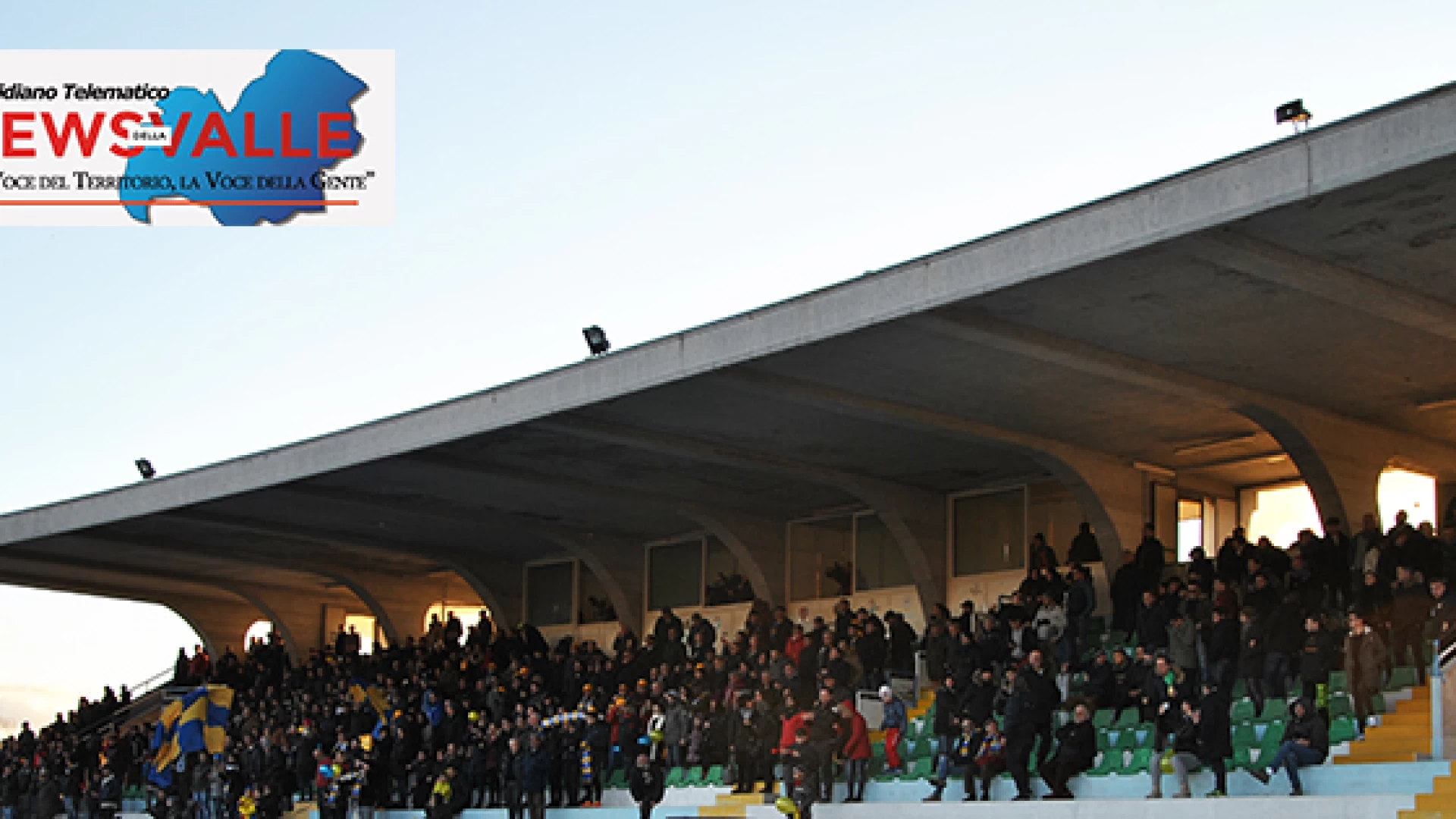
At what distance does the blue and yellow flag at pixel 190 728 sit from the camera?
27.4 meters

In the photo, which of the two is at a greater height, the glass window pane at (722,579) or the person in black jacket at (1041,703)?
the glass window pane at (722,579)

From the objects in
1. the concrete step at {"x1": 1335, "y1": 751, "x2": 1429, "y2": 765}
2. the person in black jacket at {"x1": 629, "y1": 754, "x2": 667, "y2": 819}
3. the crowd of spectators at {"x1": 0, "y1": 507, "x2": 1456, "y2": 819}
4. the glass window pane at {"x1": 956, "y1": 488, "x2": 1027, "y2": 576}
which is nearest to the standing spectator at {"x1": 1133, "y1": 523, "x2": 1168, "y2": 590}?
the crowd of spectators at {"x1": 0, "y1": 507, "x2": 1456, "y2": 819}

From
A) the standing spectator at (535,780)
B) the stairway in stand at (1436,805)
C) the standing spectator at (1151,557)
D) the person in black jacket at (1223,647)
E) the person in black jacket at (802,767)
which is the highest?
the standing spectator at (1151,557)

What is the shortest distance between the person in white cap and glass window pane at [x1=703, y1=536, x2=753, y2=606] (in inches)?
337

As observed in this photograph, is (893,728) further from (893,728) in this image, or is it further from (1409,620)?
(1409,620)

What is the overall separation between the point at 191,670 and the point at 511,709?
46.3ft

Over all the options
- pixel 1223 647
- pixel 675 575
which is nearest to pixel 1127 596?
pixel 1223 647

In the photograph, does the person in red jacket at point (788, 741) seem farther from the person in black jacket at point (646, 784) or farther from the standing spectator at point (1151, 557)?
the standing spectator at point (1151, 557)

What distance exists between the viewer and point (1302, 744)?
13.5 metres

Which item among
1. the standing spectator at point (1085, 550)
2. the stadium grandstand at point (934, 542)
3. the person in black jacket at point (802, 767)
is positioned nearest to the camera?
the stadium grandstand at point (934, 542)

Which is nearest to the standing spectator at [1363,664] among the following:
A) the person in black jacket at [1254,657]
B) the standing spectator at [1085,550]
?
the person in black jacket at [1254,657]

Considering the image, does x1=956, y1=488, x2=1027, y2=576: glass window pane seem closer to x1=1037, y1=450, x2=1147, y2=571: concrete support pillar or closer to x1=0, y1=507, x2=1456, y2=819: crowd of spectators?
x1=0, y1=507, x2=1456, y2=819: crowd of spectators

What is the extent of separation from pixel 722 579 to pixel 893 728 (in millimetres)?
9620

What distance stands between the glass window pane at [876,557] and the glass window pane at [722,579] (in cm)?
215
